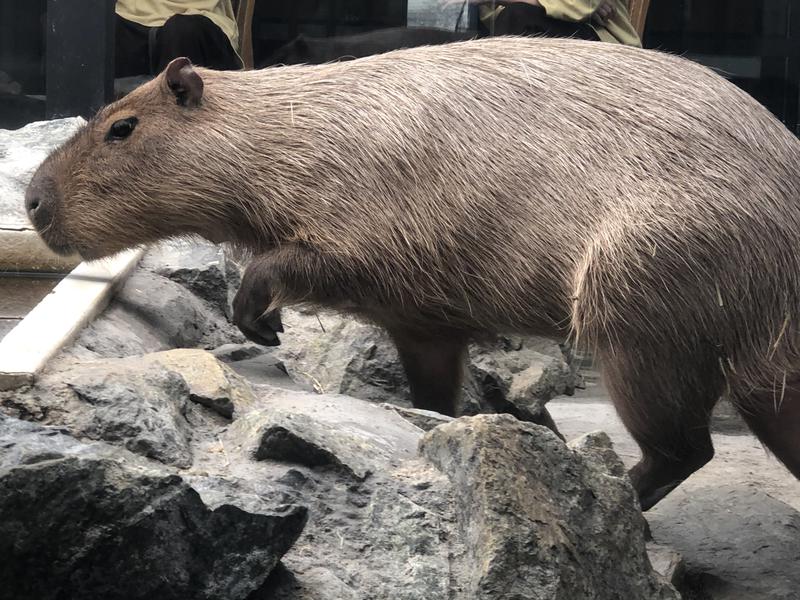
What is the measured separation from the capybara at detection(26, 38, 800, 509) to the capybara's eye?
0.01 m

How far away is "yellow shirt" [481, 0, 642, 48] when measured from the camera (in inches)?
252

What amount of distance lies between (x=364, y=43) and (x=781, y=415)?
3064 millimetres

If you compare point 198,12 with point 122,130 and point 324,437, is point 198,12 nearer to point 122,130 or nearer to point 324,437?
point 122,130

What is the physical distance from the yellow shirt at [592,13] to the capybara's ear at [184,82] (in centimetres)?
217

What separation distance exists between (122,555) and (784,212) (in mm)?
2443

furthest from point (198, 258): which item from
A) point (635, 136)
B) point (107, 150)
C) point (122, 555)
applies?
point (122, 555)

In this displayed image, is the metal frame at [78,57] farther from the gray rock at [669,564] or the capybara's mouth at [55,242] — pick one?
the gray rock at [669,564]

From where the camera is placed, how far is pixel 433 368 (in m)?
5.02

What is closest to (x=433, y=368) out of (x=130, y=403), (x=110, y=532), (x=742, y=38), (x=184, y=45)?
(x=130, y=403)

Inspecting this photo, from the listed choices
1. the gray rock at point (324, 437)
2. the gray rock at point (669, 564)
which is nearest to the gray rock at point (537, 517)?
the gray rock at point (324, 437)

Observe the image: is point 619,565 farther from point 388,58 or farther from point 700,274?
point 388,58

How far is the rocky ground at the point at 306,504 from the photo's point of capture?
2748mm

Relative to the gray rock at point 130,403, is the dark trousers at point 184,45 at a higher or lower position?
higher

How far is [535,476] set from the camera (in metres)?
3.36
